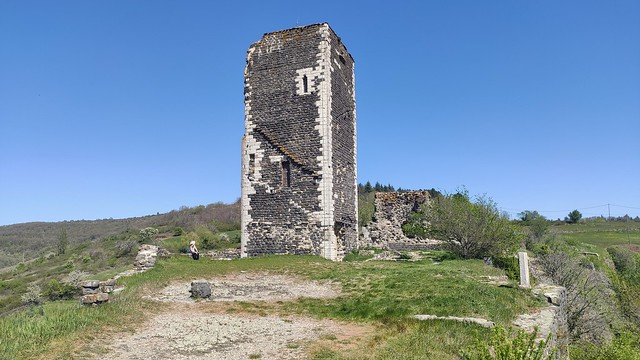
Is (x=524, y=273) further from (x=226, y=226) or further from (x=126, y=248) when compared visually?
(x=226, y=226)

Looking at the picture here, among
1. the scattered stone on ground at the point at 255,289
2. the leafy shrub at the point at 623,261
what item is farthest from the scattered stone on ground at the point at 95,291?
the leafy shrub at the point at 623,261

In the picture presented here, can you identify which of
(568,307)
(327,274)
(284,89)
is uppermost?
(284,89)

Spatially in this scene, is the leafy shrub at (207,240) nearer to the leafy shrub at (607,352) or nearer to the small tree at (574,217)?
the leafy shrub at (607,352)

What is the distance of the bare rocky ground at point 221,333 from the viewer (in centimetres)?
774

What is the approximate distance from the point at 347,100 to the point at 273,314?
13326mm

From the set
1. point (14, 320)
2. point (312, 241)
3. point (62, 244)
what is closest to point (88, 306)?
point (14, 320)

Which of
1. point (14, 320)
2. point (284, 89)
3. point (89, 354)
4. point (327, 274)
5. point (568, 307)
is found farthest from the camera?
point (284, 89)

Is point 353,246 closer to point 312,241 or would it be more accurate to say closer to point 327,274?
point 312,241

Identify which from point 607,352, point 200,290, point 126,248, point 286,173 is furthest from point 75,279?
point 607,352

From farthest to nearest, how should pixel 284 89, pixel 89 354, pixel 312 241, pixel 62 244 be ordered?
1. pixel 62 244
2. pixel 284 89
3. pixel 312 241
4. pixel 89 354

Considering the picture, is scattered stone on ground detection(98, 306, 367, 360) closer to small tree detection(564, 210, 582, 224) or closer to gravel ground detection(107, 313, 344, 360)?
gravel ground detection(107, 313, 344, 360)

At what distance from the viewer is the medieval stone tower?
18.9 metres

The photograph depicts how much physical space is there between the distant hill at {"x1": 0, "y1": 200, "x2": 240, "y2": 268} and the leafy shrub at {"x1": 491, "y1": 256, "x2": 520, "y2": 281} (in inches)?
1342

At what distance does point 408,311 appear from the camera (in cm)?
975
